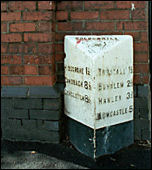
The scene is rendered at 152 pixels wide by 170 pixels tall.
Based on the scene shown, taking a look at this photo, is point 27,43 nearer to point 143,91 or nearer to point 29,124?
point 29,124

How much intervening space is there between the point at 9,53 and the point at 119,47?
1.15 m

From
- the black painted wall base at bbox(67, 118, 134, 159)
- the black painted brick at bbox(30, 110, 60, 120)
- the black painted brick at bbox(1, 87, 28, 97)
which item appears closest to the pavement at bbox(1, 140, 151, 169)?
the black painted wall base at bbox(67, 118, 134, 159)

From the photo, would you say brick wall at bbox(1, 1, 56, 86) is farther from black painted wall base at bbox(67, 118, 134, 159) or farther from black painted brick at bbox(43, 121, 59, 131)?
black painted wall base at bbox(67, 118, 134, 159)

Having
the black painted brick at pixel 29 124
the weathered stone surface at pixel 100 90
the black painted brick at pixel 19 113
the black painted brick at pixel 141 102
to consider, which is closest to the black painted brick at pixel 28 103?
the black painted brick at pixel 19 113

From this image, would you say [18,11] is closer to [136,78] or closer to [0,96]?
[0,96]

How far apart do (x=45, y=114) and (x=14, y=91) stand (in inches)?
16.3

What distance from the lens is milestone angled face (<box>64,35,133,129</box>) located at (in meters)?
2.12

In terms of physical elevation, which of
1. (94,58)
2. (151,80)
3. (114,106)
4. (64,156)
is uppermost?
(94,58)

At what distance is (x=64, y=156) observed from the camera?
7.38 feet

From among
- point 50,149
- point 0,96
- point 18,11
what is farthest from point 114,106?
point 18,11

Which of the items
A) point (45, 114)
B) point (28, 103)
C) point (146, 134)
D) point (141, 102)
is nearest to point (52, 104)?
point (45, 114)

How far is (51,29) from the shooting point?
2404 millimetres

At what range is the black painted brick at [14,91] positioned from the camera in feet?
8.18

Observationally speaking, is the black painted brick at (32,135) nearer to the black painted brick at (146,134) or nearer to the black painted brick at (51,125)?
the black painted brick at (51,125)
